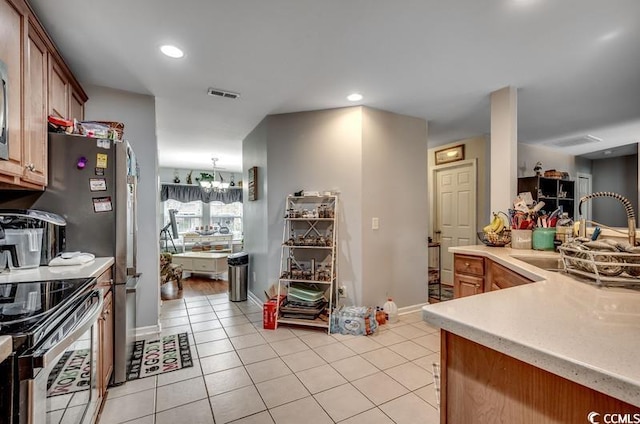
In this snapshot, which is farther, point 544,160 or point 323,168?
point 544,160

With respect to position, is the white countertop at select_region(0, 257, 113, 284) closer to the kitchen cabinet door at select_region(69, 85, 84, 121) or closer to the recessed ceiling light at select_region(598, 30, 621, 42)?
the kitchen cabinet door at select_region(69, 85, 84, 121)

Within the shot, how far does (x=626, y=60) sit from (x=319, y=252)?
127 inches

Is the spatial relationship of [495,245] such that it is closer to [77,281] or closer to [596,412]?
[596,412]

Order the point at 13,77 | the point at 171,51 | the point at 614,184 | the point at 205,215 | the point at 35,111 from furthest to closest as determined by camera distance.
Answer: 1. the point at 205,215
2. the point at 614,184
3. the point at 171,51
4. the point at 35,111
5. the point at 13,77

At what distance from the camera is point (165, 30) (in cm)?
201

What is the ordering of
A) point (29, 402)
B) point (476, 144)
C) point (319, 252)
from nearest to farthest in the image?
point (29, 402) → point (319, 252) → point (476, 144)

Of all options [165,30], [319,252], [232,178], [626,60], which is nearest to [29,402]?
[165,30]

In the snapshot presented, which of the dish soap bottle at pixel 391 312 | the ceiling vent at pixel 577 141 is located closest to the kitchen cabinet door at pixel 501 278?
the dish soap bottle at pixel 391 312

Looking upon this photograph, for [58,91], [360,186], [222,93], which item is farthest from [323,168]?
[58,91]

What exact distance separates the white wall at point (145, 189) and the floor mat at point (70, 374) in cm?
172

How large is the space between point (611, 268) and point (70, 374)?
7.31 feet

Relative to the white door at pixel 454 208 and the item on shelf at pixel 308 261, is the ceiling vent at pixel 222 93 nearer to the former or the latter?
the item on shelf at pixel 308 261

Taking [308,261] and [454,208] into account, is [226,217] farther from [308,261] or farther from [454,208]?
[454,208]

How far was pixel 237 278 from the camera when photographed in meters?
4.27
